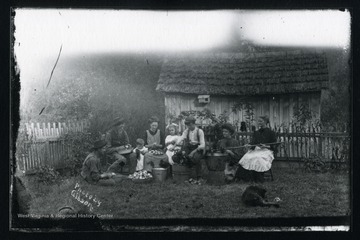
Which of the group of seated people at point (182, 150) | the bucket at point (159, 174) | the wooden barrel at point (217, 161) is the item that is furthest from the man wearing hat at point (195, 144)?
the bucket at point (159, 174)

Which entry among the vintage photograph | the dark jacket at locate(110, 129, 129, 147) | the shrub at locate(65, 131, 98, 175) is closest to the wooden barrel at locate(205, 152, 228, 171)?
the vintage photograph

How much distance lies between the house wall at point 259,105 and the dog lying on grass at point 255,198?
1.03m

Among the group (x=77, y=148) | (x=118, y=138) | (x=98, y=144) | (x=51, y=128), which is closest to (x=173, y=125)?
(x=118, y=138)

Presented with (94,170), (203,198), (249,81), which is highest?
(249,81)

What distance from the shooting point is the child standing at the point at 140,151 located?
4515mm

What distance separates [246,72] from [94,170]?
2793mm

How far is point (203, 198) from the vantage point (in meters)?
4.46

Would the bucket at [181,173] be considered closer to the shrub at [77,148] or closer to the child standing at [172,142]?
the child standing at [172,142]

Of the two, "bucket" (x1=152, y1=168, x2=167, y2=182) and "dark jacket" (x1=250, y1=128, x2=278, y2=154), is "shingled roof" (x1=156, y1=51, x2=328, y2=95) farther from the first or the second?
"bucket" (x1=152, y1=168, x2=167, y2=182)

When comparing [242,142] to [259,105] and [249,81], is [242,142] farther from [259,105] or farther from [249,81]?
[249,81]
